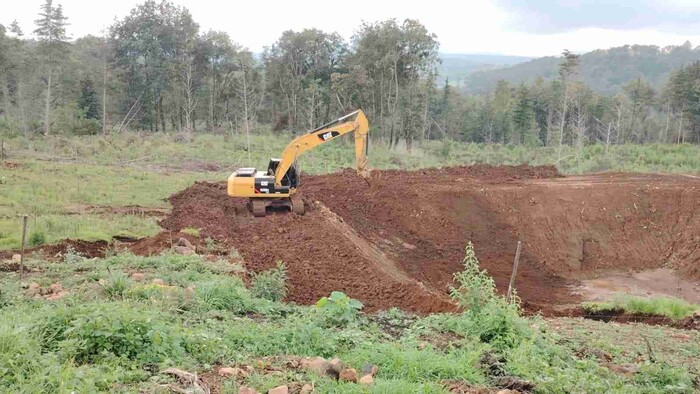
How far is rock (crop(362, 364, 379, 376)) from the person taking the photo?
562 centimetres

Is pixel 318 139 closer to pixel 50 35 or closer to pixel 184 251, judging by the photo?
pixel 184 251

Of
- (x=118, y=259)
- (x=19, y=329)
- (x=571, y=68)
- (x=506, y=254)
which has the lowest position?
(x=506, y=254)

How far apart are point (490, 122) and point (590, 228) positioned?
34.6 m

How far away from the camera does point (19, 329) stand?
5039mm

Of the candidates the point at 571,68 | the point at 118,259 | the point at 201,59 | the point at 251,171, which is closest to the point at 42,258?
the point at 118,259

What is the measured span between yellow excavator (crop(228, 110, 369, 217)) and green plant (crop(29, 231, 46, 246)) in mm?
4850

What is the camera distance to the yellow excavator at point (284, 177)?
1581cm

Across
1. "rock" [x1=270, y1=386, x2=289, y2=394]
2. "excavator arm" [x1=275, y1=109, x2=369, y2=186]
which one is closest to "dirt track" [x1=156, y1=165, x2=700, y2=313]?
"excavator arm" [x1=275, y1=109, x2=369, y2=186]

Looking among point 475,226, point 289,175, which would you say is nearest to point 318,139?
point 289,175

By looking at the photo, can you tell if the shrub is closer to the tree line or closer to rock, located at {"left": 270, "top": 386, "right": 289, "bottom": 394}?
rock, located at {"left": 270, "top": 386, "right": 289, "bottom": 394}

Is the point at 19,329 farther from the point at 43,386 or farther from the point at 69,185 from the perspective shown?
the point at 69,185

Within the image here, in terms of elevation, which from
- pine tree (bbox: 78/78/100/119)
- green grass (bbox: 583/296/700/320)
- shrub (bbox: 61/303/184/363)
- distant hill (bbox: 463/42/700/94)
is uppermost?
distant hill (bbox: 463/42/700/94)

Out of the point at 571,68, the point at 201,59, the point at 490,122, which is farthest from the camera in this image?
the point at 490,122

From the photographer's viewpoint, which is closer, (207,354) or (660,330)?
(207,354)
